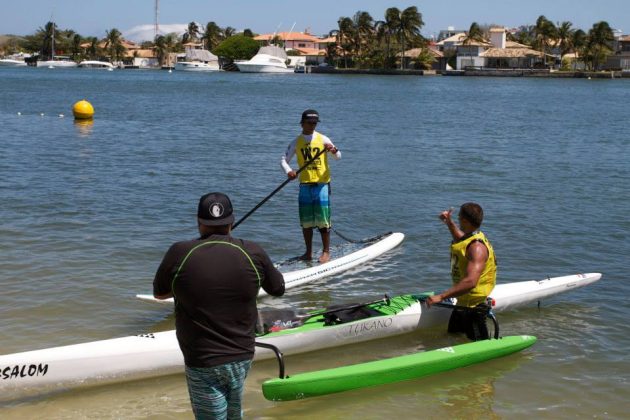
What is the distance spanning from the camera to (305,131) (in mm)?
10781

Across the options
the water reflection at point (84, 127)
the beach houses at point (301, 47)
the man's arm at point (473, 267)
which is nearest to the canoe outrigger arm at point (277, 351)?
the man's arm at point (473, 267)

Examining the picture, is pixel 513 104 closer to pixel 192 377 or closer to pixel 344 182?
pixel 344 182

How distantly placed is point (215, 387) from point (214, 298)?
560 millimetres

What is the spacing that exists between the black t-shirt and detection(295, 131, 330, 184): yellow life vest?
20.4 ft

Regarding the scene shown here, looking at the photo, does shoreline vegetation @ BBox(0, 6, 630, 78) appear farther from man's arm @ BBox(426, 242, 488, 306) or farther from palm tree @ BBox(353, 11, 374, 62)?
man's arm @ BBox(426, 242, 488, 306)

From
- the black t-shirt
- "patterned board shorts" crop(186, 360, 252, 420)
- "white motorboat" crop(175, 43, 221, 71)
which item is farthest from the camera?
"white motorboat" crop(175, 43, 221, 71)

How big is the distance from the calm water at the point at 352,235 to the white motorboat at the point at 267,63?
114m

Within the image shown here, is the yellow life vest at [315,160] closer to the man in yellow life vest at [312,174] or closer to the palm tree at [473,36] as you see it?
the man in yellow life vest at [312,174]

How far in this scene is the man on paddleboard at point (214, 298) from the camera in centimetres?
449

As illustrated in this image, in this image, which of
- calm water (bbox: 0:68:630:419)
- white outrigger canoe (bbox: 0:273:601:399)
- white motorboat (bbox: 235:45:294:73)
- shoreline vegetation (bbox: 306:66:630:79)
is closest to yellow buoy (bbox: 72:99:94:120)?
calm water (bbox: 0:68:630:419)

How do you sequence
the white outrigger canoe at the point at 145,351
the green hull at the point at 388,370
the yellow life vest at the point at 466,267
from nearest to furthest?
1. the green hull at the point at 388,370
2. the white outrigger canoe at the point at 145,351
3. the yellow life vest at the point at 466,267

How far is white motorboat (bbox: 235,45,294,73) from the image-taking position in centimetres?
14875

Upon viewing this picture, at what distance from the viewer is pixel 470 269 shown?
25.5 feet

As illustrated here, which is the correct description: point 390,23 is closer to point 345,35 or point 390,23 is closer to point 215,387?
point 345,35
